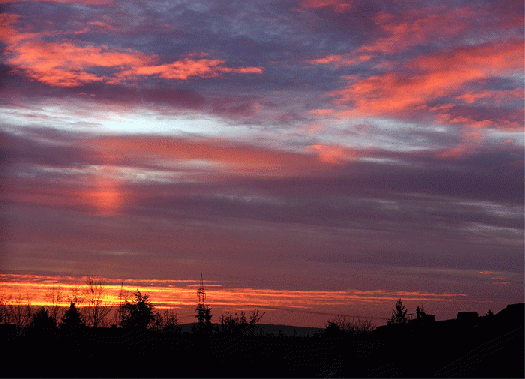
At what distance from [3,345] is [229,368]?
16.4m

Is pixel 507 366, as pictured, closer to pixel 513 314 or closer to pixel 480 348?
pixel 480 348

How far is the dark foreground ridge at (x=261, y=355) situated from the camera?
33.2 metres

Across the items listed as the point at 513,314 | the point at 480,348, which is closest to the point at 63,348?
the point at 480,348

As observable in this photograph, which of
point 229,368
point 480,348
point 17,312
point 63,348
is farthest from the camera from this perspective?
point 17,312

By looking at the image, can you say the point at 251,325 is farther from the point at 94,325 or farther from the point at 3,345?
the point at 3,345

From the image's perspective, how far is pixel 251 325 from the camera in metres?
80.6

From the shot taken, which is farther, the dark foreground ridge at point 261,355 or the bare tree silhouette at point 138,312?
the bare tree silhouette at point 138,312

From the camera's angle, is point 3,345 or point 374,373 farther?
point 3,345

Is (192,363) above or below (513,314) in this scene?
below

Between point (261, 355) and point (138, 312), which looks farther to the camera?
point (138, 312)

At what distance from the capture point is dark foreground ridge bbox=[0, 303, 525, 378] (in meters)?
33.2

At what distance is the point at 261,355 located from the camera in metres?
33.4

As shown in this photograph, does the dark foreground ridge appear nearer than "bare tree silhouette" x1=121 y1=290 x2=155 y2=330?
Yes

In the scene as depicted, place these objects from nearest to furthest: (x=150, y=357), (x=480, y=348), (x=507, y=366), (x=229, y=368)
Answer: (x=507, y=366), (x=480, y=348), (x=229, y=368), (x=150, y=357)
